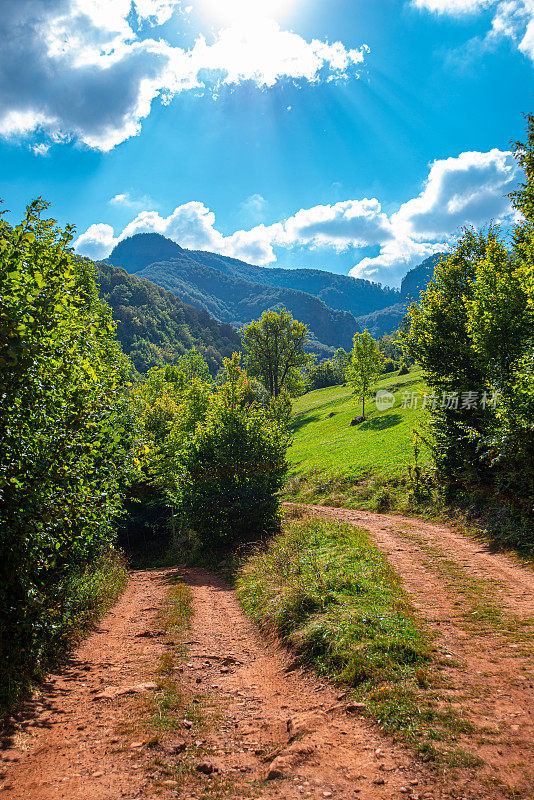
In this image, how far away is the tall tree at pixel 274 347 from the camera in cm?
6194

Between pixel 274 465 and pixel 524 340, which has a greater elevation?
pixel 524 340

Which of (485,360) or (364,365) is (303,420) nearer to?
(364,365)

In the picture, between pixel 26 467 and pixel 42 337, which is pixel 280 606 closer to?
pixel 26 467

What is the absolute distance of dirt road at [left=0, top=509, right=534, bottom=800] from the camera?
4.56 m

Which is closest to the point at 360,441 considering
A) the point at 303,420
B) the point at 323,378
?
the point at 303,420

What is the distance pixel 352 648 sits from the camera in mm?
7207

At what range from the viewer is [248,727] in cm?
599

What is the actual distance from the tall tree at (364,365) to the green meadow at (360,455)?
11.7 ft

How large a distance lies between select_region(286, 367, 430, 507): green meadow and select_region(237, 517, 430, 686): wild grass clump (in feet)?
30.7

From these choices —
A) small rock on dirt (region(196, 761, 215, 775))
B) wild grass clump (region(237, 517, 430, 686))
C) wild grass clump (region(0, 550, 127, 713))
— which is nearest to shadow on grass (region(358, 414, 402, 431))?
wild grass clump (region(237, 517, 430, 686))

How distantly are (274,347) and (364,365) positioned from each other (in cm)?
1910

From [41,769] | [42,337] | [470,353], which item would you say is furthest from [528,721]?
[470,353]

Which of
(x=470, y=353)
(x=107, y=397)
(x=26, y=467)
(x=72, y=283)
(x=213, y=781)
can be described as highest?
(x=72, y=283)

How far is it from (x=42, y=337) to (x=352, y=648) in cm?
824
